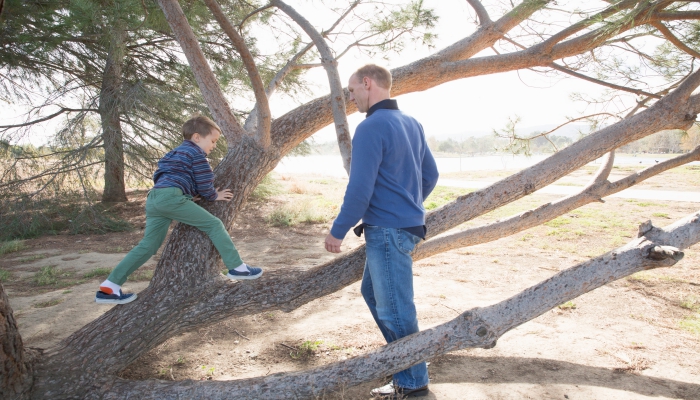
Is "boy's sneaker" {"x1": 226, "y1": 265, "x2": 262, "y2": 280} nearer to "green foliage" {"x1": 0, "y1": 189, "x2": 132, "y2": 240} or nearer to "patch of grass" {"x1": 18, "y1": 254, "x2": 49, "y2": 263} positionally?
"patch of grass" {"x1": 18, "y1": 254, "x2": 49, "y2": 263}

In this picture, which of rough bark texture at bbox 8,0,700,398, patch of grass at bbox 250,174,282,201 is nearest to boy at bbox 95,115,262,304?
rough bark texture at bbox 8,0,700,398

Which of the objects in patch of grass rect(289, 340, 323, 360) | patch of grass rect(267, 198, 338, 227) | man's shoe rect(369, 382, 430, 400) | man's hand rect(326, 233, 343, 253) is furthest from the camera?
patch of grass rect(267, 198, 338, 227)

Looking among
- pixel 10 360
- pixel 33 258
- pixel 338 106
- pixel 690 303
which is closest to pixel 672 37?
pixel 690 303

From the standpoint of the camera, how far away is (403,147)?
2162 mm

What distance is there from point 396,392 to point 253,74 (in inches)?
85.8

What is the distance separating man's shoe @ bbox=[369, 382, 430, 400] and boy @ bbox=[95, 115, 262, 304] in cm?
103

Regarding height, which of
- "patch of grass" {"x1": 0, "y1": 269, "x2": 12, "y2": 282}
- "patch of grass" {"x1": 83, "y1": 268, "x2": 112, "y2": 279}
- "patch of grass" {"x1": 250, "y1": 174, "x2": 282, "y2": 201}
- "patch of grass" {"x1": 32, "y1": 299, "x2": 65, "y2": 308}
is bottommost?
"patch of grass" {"x1": 32, "y1": 299, "x2": 65, "y2": 308}

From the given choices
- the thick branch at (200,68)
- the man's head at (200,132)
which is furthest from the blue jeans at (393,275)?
the thick branch at (200,68)

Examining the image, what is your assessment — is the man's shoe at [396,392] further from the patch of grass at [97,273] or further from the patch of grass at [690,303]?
the patch of grass at [97,273]

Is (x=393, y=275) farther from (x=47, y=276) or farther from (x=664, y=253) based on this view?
(x=47, y=276)

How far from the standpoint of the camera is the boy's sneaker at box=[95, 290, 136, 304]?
8.62 ft

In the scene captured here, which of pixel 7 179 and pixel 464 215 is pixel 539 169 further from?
pixel 7 179

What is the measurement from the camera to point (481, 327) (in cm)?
221

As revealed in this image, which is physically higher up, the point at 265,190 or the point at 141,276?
the point at 265,190
